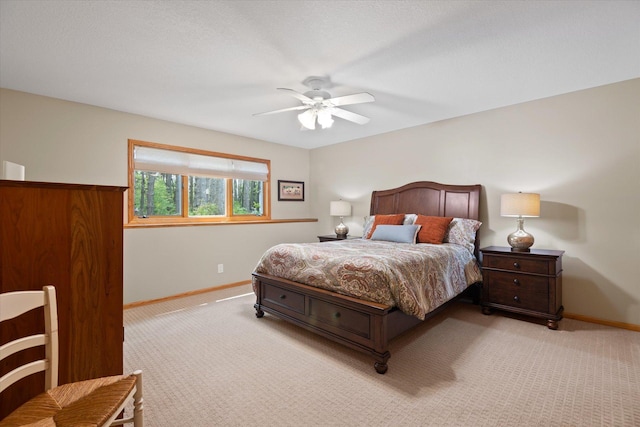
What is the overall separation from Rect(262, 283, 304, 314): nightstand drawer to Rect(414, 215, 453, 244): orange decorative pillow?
5.77 feet

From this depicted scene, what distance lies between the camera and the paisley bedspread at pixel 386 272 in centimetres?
223

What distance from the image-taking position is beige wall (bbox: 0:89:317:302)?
9.97 ft

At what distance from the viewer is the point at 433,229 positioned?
143 inches

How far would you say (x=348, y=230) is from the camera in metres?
5.13

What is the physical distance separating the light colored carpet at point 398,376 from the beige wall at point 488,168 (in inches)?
27.2

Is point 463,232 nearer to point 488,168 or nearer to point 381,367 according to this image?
point 488,168

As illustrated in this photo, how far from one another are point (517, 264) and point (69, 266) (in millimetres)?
3579

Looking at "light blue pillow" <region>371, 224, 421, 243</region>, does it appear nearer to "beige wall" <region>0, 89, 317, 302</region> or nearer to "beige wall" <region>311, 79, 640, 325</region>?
"beige wall" <region>311, 79, 640, 325</region>

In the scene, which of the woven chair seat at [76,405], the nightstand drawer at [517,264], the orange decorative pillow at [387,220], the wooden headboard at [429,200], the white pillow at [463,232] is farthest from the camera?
the orange decorative pillow at [387,220]

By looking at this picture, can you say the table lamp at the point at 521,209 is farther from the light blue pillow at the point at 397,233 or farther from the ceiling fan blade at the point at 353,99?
the ceiling fan blade at the point at 353,99

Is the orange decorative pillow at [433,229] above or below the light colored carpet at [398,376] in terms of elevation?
above

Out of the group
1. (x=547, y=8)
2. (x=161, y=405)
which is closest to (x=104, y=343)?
(x=161, y=405)

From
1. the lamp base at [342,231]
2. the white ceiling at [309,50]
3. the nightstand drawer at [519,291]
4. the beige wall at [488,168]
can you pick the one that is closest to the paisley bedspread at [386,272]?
the nightstand drawer at [519,291]

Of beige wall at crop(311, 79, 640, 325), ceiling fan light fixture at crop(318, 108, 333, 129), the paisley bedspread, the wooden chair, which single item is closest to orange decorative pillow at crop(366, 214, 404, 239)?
beige wall at crop(311, 79, 640, 325)
